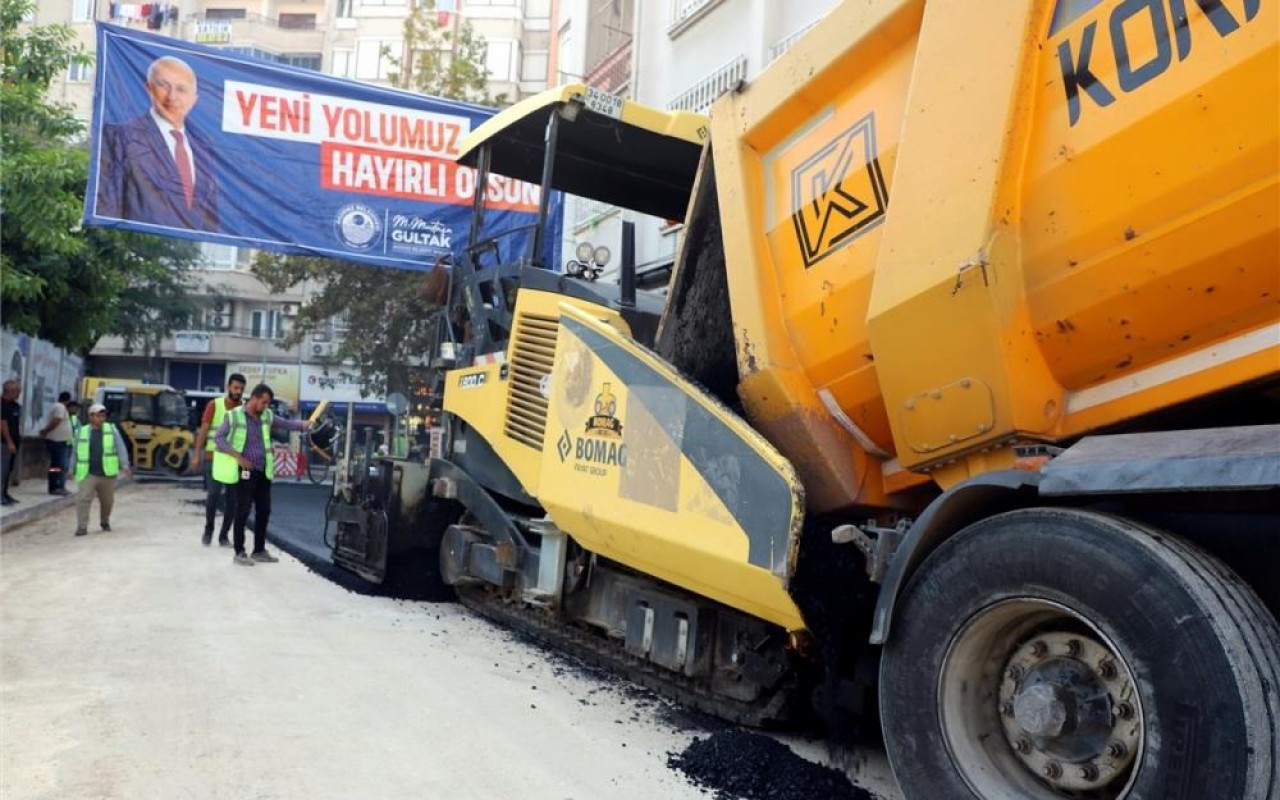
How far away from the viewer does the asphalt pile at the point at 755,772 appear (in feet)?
10.0

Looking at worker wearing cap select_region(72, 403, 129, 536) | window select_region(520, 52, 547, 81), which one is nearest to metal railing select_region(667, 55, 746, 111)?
worker wearing cap select_region(72, 403, 129, 536)

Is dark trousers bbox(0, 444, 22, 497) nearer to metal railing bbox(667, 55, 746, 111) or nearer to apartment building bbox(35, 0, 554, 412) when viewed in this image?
metal railing bbox(667, 55, 746, 111)

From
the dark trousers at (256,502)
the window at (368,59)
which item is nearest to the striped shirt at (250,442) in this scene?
the dark trousers at (256,502)

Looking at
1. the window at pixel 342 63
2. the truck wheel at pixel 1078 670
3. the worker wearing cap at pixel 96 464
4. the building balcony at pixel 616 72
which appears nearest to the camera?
the truck wheel at pixel 1078 670

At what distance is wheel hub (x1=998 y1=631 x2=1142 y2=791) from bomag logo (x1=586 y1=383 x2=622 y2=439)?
1.77 m

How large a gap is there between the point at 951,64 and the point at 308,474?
2151 cm

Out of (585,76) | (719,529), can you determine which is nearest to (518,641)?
(719,529)

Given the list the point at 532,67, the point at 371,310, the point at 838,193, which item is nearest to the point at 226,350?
the point at 532,67

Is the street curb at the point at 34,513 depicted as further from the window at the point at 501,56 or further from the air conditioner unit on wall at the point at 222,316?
the air conditioner unit on wall at the point at 222,316

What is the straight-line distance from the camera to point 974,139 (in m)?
2.47

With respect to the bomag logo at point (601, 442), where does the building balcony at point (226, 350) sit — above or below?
above

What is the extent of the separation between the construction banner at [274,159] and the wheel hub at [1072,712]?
6.19 metres

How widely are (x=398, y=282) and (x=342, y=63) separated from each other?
2560cm

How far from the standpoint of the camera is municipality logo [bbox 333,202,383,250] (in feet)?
32.9
